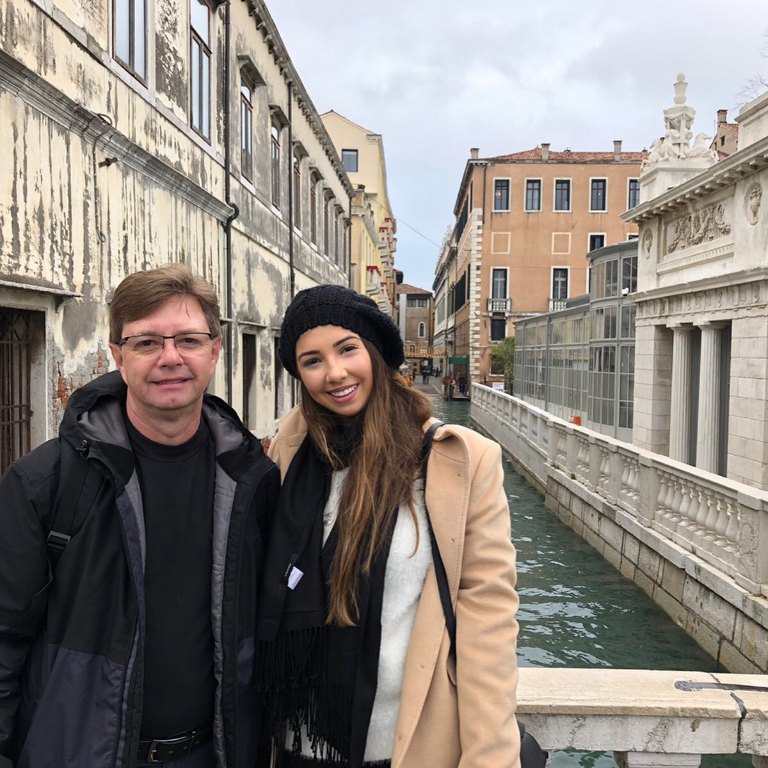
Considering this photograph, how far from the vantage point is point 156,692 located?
175cm

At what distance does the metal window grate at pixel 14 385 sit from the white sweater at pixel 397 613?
3503 millimetres

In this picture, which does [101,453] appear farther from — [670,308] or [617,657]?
[670,308]

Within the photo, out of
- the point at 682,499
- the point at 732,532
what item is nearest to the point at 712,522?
the point at 732,532

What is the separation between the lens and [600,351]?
16219 millimetres

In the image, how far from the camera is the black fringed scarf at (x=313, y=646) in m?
1.71

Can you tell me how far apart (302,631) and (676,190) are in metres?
9.89

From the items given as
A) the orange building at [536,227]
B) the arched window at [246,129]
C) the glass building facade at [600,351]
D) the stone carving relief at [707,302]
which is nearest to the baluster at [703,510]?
the stone carving relief at [707,302]

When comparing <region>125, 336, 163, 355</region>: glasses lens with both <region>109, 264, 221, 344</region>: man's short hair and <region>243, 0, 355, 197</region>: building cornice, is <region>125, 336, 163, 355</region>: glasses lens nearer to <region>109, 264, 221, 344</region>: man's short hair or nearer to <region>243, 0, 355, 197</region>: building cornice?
<region>109, 264, 221, 344</region>: man's short hair

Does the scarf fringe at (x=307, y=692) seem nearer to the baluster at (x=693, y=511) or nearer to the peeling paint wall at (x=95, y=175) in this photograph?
the peeling paint wall at (x=95, y=175)

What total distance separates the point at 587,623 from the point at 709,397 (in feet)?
12.4

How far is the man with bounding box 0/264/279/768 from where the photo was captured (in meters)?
1.63

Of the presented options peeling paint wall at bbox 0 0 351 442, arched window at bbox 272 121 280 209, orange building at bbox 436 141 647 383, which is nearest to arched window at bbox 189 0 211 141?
peeling paint wall at bbox 0 0 351 442

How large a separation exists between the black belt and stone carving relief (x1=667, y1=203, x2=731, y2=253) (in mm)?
8949

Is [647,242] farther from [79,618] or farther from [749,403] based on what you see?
[79,618]
